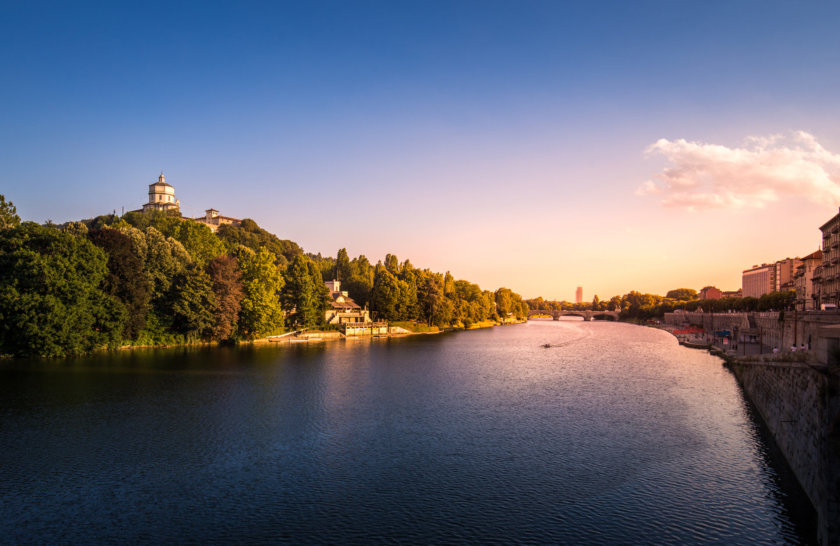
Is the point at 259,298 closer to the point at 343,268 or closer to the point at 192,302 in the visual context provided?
the point at 192,302

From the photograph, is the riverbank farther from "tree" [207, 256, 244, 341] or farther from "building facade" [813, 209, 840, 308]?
"tree" [207, 256, 244, 341]

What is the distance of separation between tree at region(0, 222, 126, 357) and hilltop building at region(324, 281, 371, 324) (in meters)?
54.6

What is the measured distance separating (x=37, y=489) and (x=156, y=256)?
6117cm

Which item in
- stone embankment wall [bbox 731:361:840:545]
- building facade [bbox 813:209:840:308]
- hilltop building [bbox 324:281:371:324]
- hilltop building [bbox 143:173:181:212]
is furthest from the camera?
hilltop building [bbox 143:173:181:212]

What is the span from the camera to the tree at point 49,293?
53562 mm

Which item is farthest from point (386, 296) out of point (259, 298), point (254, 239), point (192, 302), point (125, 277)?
point (254, 239)

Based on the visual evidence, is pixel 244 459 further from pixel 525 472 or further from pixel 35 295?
pixel 35 295

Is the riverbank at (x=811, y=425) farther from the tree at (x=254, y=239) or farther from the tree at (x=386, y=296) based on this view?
the tree at (x=254, y=239)

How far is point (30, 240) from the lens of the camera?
58.3m

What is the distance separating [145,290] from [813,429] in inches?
3005

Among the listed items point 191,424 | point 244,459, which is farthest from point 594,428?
point 191,424

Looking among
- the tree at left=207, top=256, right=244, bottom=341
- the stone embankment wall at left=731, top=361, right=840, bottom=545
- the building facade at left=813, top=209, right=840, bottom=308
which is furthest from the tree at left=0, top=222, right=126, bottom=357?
the building facade at left=813, top=209, right=840, bottom=308

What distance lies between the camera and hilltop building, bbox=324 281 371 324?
114m

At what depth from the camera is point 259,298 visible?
8719 cm
